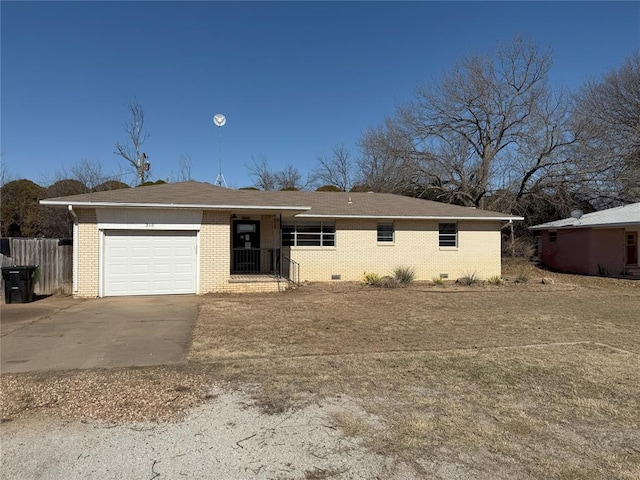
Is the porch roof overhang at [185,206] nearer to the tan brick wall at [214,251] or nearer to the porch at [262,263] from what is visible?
the tan brick wall at [214,251]

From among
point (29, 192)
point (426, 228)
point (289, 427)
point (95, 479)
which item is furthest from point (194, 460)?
point (29, 192)

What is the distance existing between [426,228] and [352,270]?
3733mm

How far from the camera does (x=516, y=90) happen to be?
29.0 metres

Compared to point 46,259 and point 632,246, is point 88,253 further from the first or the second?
point 632,246

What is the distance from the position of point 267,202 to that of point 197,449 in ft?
37.9

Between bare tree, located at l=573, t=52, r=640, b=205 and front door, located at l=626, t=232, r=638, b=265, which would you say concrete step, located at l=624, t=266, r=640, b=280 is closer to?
front door, located at l=626, t=232, r=638, b=265

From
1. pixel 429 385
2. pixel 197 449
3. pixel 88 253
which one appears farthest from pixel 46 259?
pixel 429 385

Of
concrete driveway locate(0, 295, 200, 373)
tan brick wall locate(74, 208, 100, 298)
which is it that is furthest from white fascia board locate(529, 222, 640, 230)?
tan brick wall locate(74, 208, 100, 298)

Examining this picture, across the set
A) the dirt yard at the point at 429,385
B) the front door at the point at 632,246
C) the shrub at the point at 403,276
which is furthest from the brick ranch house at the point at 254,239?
the front door at the point at 632,246

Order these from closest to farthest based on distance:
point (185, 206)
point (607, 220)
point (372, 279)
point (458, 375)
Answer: point (458, 375) < point (185, 206) < point (372, 279) < point (607, 220)

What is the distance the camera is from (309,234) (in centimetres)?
1775

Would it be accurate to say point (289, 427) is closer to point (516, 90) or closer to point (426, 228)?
point (426, 228)

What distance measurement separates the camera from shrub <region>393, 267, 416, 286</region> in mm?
17188

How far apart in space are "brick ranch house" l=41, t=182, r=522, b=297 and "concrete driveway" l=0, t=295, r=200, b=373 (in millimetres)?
1395
